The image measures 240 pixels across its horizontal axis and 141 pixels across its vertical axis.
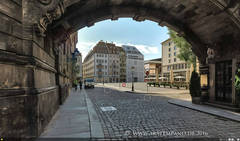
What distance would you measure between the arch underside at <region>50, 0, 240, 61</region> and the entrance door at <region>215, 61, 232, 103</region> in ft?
4.91

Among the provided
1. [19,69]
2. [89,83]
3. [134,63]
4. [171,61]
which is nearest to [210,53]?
[19,69]

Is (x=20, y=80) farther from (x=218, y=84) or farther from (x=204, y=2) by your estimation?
(x=218, y=84)

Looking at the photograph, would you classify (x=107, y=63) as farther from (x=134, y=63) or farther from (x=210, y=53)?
(x=210, y=53)

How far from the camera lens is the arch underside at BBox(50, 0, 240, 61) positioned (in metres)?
6.22

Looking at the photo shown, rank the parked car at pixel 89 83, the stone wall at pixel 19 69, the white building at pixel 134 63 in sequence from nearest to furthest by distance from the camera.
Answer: the stone wall at pixel 19 69, the parked car at pixel 89 83, the white building at pixel 134 63

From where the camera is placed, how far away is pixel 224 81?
8.03m

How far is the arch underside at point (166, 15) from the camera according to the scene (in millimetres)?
6223

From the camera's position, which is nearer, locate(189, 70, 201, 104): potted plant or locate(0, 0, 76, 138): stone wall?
locate(0, 0, 76, 138): stone wall

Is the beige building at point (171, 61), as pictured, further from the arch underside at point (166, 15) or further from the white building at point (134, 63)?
the arch underside at point (166, 15)

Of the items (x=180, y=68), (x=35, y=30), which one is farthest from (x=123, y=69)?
(x=35, y=30)

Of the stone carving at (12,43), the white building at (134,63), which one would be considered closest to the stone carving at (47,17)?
the stone carving at (12,43)

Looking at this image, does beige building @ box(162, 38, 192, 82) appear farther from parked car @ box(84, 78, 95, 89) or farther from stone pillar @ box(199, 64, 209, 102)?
stone pillar @ box(199, 64, 209, 102)

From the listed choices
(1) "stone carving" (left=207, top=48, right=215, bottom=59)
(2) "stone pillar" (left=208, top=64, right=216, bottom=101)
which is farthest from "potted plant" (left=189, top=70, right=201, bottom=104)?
(1) "stone carving" (left=207, top=48, right=215, bottom=59)

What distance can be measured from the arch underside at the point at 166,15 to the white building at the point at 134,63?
8306 centimetres
